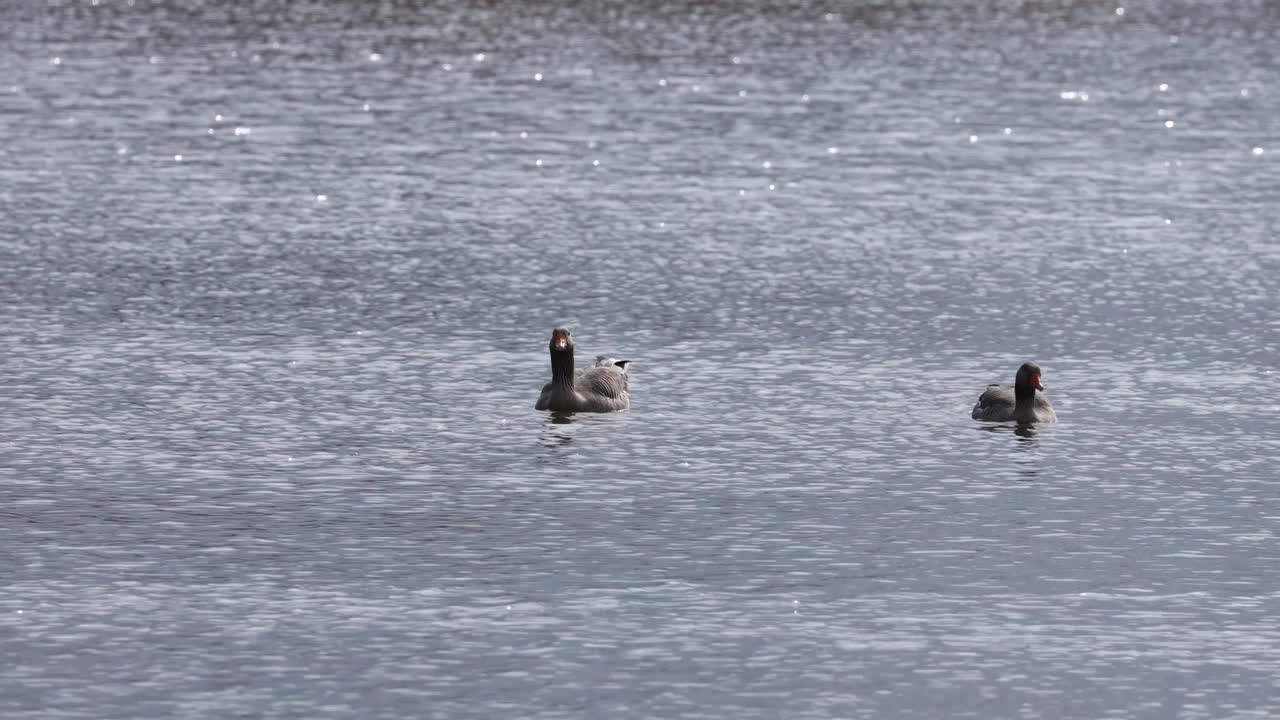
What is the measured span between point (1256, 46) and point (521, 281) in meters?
60.1

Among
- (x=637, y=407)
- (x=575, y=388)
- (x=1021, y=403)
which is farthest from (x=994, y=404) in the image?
(x=575, y=388)

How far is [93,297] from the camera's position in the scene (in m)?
45.6

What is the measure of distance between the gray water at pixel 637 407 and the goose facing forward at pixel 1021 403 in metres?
0.63

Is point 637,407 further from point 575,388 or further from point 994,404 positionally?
point 994,404

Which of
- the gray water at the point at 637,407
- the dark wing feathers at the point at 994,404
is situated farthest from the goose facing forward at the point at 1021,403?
the gray water at the point at 637,407

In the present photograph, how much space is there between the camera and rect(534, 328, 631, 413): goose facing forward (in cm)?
3656

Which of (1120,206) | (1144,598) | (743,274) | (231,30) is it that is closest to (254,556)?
(1144,598)

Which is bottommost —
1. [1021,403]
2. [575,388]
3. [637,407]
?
[637,407]

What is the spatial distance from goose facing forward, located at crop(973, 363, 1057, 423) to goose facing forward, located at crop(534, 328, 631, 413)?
16.6 ft

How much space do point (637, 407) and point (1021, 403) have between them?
542 centimetres

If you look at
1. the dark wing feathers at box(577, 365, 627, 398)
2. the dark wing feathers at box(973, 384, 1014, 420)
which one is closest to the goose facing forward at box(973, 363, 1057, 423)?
the dark wing feathers at box(973, 384, 1014, 420)

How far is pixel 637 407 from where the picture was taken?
37.1 m

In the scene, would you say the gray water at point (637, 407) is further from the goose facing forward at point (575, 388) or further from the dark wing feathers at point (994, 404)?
the dark wing feathers at point (994, 404)

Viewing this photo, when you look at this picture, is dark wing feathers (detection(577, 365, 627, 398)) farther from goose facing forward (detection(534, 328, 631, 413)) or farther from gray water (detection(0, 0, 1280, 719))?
gray water (detection(0, 0, 1280, 719))
